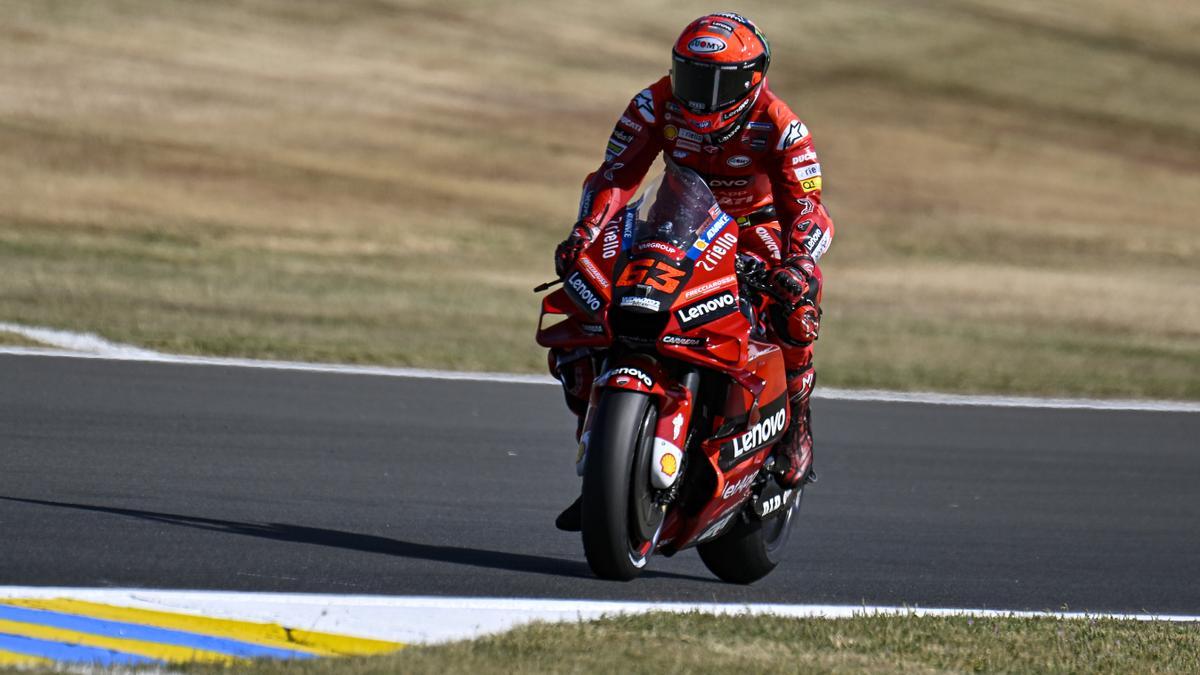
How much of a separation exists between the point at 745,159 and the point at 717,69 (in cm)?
55

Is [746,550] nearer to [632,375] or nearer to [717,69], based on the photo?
[632,375]

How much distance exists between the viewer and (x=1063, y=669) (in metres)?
5.24

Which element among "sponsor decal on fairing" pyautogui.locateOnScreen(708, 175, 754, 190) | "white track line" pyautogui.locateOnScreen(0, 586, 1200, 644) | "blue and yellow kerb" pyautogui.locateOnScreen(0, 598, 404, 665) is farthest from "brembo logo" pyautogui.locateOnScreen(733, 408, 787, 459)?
"blue and yellow kerb" pyautogui.locateOnScreen(0, 598, 404, 665)

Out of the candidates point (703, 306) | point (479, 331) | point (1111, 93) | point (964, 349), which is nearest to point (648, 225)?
point (703, 306)

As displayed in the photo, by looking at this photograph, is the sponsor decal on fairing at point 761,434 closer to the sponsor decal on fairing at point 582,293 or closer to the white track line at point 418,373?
the sponsor decal on fairing at point 582,293

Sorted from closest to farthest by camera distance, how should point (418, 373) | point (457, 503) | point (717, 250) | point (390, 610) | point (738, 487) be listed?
point (390, 610) → point (717, 250) → point (738, 487) → point (457, 503) → point (418, 373)

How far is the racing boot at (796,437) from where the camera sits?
6605 millimetres

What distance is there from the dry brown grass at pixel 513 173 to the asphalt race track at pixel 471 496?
1.83m

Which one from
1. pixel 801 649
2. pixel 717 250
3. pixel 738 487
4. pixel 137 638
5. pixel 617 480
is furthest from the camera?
pixel 738 487

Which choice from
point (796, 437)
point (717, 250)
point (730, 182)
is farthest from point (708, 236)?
point (796, 437)

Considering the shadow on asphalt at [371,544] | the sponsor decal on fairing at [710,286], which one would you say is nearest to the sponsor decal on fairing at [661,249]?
the sponsor decal on fairing at [710,286]

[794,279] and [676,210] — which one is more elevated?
[676,210]

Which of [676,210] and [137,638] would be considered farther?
[676,210]

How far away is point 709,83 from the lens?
620 centimetres
